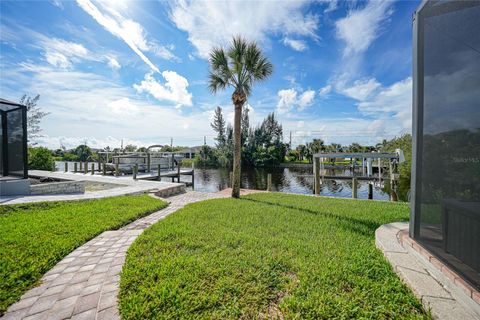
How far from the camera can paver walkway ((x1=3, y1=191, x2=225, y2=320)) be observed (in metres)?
2.16

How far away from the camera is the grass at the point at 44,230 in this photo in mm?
2717

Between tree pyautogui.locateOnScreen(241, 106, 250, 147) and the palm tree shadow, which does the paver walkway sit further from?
tree pyautogui.locateOnScreen(241, 106, 250, 147)

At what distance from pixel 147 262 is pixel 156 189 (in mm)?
6805

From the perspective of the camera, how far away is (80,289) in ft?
8.30

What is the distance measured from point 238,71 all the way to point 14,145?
348 inches

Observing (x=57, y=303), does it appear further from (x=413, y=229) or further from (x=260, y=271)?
(x=413, y=229)

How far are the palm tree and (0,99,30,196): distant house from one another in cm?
705

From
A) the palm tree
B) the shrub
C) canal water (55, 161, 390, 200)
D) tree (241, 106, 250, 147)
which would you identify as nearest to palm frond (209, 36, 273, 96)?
the palm tree

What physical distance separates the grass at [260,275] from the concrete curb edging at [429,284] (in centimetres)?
11

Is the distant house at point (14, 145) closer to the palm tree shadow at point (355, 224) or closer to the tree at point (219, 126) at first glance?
the palm tree shadow at point (355, 224)

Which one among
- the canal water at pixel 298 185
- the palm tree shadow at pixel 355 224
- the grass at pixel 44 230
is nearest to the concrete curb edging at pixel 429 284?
the palm tree shadow at pixel 355 224

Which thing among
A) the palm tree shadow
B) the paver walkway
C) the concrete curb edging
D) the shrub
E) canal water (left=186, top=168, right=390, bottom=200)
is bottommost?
canal water (left=186, top=168, right=390, bottom=200)

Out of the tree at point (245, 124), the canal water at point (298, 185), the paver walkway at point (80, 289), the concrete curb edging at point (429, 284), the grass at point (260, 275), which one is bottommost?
the canal water at point (298, 185)

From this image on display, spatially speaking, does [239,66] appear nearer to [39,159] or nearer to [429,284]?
[429,284]
